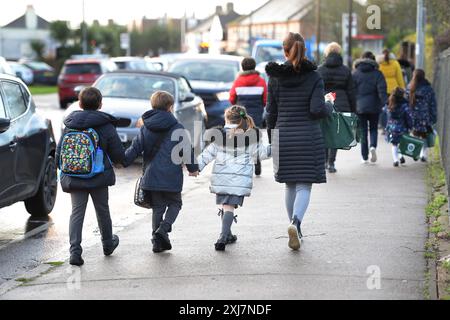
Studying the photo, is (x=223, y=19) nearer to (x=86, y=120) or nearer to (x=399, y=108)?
(x=399, y=108)

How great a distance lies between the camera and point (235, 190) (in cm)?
842

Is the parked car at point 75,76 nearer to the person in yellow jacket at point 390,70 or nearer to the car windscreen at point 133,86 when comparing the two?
the car windscreen at point 133,86

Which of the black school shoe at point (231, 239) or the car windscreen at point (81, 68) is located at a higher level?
the car windscreen at point (81, 68)

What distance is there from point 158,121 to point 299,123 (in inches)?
46.8

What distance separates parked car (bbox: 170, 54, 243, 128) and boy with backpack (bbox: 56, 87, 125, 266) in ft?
39.9

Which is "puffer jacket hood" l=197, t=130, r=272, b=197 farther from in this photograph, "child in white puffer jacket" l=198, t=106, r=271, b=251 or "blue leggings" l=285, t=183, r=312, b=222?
"blue leggings" l=285, t=183, r=312, b=222

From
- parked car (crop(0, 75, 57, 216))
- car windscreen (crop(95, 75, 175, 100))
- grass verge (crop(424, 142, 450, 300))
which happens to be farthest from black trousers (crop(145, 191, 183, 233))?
car windscreen (crop(95, 75, 175, 100))

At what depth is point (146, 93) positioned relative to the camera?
17.1 meters

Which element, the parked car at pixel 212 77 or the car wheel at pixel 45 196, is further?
the parked car at pixel 212 77

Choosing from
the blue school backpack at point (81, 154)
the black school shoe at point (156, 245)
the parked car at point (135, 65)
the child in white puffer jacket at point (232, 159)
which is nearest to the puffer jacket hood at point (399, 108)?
the child in white puffer jacket at point (232, 159)

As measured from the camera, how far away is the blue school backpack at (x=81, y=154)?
312 inches

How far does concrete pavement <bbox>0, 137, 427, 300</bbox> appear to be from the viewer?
6867 millimetres

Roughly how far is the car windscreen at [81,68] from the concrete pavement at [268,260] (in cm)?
2321

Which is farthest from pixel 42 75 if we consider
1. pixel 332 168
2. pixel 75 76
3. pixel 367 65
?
pixel 332 168
